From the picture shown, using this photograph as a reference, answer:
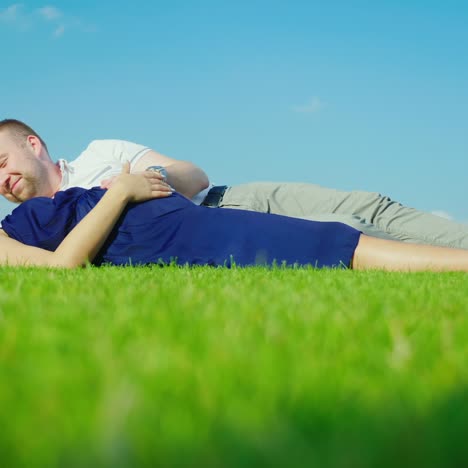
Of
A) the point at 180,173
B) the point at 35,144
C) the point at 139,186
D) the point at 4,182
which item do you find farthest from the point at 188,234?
the point at 35,144

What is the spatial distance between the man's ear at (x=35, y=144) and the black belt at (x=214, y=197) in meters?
2.33

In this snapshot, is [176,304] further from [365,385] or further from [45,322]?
[365,385]

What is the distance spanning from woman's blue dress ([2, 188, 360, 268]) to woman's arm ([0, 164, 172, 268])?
7.5 inches

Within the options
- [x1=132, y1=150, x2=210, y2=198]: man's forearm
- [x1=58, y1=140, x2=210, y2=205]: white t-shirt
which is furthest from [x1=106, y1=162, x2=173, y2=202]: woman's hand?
[x1=58, y1=140, x2=210, y2=205]: white t-shirt

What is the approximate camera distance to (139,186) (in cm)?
531

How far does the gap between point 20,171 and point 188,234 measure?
87.3 inches

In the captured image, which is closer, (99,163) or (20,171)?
(20,171)

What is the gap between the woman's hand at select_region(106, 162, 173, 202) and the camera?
518cm

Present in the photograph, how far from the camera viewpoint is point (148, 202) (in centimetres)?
541

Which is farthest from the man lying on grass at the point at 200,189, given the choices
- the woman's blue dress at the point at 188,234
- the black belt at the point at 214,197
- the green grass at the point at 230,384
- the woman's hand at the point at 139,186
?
the green grass at the point at 230,384

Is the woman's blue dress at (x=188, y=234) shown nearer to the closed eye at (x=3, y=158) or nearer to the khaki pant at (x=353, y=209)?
the closed eye at (x=3, y=158)

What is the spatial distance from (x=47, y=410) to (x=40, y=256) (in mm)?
4219

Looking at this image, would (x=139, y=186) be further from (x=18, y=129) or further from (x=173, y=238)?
(x=18, y=129)

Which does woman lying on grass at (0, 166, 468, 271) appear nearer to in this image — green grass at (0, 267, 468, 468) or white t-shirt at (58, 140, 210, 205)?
white t-shirt at (58, 140, 210, 205)
